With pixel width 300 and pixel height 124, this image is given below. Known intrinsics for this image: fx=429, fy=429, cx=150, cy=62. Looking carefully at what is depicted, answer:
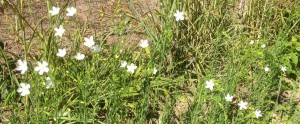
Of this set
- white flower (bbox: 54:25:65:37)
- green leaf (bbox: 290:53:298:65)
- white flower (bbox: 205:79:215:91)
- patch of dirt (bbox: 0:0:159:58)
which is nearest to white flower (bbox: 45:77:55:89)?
white flower (bbox: 54:25:65:37)

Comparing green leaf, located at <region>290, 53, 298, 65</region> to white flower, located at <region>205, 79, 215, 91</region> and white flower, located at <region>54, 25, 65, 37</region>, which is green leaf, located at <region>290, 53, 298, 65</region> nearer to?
white flower, located at <region>205, 79, 215, 91</region>

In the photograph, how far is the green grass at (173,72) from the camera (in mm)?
2561

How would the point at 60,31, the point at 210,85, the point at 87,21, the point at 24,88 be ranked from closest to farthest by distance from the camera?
the point at 24,88 < the point at 60,31 < the point at 210,85 < the point at 87,21

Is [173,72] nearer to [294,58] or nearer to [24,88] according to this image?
[294,58]

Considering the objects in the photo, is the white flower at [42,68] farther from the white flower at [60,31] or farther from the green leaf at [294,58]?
the green leaf at [294,58]

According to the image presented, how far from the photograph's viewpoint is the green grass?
2.56 metres

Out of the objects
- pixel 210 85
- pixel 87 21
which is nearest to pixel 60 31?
pixel 87 21

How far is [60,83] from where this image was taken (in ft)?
8.80

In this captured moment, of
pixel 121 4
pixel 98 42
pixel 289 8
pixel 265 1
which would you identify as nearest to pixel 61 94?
pixel 98 42

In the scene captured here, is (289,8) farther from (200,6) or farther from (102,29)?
(102,29)

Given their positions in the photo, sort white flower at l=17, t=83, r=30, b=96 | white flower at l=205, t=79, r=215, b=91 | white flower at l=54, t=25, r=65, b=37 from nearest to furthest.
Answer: white flower at l=17, t=83, r=30, b=96 < white flower at l=54, t=25, r=65, b=37 < white flower at l=205, t=79, r=215, b=91

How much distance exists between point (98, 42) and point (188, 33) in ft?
2.39

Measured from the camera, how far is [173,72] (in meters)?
3.25

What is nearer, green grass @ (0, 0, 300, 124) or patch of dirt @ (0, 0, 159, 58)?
green grass @ (0, 0, 300, 124)
